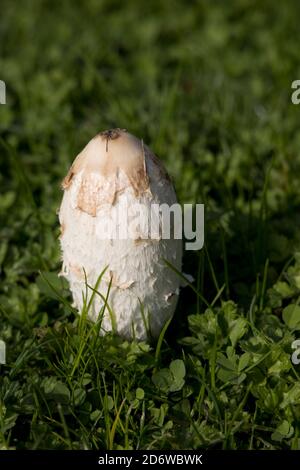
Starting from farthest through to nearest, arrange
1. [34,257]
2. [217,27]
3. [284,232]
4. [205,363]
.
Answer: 1. [217,27]
2. [284,232]
3. [34,257]
4. [205,363]

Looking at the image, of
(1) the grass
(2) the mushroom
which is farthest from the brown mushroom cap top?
(1) the grass

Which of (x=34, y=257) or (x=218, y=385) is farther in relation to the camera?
(x=34, y=257)

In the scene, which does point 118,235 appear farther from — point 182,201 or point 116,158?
point 182,201

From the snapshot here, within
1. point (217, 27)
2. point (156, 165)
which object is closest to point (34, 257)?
point (156, 165)

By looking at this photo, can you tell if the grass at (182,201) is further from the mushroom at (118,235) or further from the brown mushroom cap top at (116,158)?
the brown mushroom cap top at (116,158)

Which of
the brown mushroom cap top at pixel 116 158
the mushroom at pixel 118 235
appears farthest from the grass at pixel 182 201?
the brown mushroom cap top at pixel 116 158
